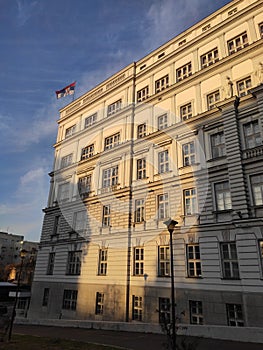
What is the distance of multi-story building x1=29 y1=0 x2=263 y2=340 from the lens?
1734 cm

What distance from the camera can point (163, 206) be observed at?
21875 mm

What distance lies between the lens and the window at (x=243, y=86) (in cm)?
2000

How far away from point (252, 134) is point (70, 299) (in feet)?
71.3

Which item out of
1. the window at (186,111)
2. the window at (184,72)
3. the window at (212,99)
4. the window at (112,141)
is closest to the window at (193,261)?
the window at (186,111)

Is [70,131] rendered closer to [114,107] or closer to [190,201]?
[114,107]

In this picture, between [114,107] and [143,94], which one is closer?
[143,94]

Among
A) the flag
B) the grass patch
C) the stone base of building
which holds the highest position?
the flag

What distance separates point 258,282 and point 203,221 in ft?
16.9

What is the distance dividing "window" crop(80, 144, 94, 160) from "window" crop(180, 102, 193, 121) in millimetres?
11936

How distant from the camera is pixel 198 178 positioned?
2014 cm

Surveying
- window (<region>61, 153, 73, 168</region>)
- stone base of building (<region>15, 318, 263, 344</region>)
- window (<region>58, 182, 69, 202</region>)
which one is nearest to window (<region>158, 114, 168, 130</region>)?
window (<region>61, 153, 73, 168</region>)

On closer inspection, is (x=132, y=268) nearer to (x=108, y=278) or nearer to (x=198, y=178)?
(x=108, y=278)

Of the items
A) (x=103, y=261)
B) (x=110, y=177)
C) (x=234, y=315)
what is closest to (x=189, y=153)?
(x=110, y=177)

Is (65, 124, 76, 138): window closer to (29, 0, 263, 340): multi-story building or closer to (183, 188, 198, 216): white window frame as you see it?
(29, 0, 263, 340): multi-story building
